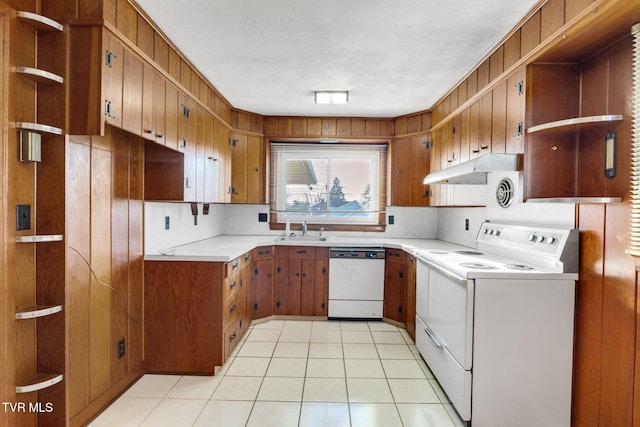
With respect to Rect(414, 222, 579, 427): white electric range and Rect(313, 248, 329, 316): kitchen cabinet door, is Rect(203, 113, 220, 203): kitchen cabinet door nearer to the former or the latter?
Rect(313, 248, 329, 316): kitchen cabinet door

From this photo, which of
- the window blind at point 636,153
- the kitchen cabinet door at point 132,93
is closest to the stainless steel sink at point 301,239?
the kitchen cabinet door at point 132,93

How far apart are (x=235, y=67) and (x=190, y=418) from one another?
2.52 m

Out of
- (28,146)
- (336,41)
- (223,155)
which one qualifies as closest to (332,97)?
(336,41)

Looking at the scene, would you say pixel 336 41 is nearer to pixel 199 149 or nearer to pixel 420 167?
pixel 199 149

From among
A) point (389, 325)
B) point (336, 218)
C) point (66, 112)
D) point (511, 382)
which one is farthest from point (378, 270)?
point (66, 112)

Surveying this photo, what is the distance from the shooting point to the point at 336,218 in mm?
4500

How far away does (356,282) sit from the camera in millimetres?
3891

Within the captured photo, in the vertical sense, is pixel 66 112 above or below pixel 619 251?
above

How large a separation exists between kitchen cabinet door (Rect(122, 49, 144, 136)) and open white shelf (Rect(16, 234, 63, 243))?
675 mm

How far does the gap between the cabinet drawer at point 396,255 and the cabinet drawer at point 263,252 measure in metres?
1.32

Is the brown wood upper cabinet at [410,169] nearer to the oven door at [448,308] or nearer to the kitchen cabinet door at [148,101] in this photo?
the oven door at [448,308]

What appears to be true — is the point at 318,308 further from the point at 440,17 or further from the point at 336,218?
the point at 440,17

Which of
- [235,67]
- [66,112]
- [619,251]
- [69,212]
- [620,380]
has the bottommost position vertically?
[620,380]

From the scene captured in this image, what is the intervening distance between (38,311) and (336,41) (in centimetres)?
226
